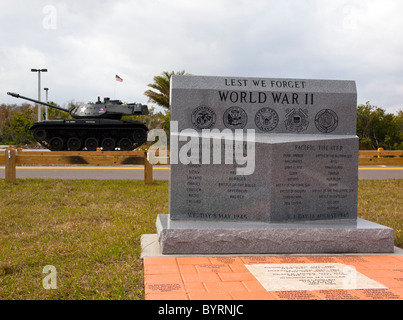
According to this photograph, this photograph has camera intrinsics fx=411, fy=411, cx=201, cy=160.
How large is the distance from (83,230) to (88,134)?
15.7m

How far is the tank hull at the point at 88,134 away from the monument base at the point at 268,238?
16.0 metres

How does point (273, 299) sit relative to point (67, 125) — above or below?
below

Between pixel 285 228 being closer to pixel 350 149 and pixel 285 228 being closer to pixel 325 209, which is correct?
pixel 325 209

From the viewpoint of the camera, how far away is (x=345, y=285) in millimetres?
3203

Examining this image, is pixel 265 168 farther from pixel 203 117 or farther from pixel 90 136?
pixel 90 136

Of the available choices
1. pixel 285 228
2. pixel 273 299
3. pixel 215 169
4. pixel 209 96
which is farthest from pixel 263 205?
pixel 273 299

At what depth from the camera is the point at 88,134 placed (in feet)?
66.4

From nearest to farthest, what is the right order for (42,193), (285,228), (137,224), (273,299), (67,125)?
(273,299) → (285,228) → (137,224) → (42,193) → (67,125)

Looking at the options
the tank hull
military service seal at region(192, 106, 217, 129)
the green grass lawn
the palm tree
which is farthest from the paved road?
the palm tree

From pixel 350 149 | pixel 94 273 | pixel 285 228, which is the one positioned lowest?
pixel 94 273

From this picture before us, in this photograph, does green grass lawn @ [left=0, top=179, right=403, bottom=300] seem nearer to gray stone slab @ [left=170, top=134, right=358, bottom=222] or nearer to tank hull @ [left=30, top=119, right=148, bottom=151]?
gray stone slab @ [left=170, top=134, right=358, bottom=222]

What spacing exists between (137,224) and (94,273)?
1916 mm

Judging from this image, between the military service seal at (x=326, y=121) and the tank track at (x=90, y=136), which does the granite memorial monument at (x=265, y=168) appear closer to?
the military service seal at (x=326, y=121)

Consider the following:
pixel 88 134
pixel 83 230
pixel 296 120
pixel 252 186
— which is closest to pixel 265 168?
pixel 252 186
